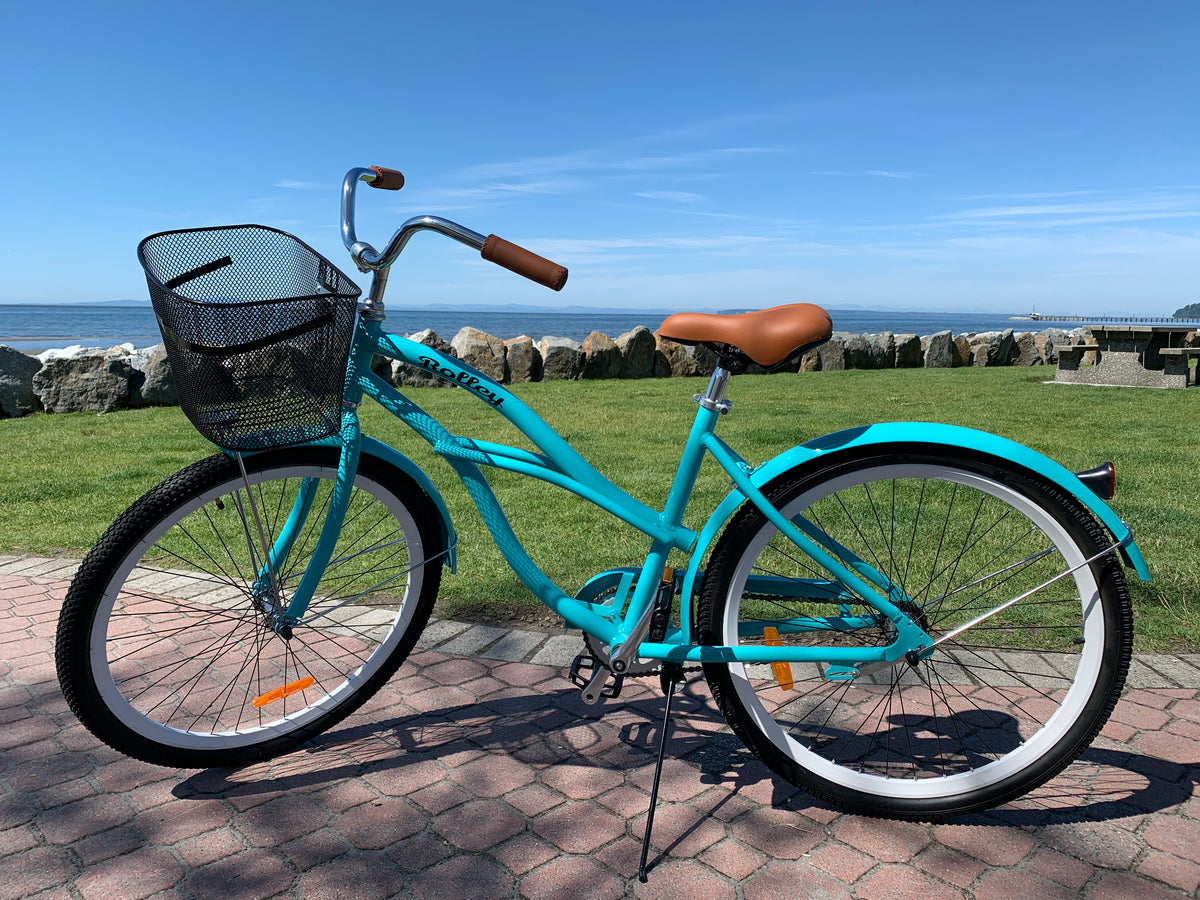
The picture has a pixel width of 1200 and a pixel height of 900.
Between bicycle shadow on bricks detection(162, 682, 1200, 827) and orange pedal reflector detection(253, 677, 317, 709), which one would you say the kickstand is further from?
orange pedal reflector detection(253, 677, 317, 709)

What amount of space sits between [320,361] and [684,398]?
1023 centimetres

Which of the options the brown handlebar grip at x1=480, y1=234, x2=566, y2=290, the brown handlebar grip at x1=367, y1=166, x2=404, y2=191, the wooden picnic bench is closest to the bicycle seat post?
the brown handlebar grip at x1=480, y1=234, x2=566, y2=290

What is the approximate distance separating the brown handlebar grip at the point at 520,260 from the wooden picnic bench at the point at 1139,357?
12982mm

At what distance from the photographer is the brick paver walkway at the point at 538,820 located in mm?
2084

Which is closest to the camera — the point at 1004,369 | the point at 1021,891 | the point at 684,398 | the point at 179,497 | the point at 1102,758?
the point at 1021,891

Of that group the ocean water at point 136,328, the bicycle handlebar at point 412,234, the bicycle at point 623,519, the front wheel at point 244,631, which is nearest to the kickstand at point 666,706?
the bicycle at point 623,519

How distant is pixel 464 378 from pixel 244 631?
1858 mm

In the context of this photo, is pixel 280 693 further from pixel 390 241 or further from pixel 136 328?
pixel 136 328

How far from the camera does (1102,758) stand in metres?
2.64

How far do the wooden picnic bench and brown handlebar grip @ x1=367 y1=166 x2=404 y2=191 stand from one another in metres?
12.9

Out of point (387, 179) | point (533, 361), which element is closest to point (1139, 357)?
point (533, 361)

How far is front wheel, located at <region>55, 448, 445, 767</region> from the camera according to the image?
2.36 m

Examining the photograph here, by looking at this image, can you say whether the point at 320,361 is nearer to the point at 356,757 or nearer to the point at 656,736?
the point at 356,757

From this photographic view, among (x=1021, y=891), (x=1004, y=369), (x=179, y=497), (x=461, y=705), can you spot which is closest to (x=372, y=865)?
(x=461, y=705)
